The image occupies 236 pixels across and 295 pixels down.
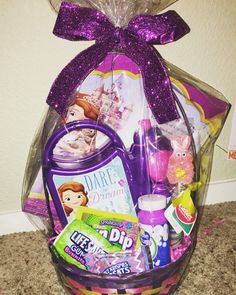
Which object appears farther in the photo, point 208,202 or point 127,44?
point 208,202

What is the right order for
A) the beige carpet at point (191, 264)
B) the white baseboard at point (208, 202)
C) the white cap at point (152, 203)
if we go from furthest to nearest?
1. the white baseboard at point (208, 202)
2. the beige carpet at point (191, 264)
3. the white cap at point (152, 203)

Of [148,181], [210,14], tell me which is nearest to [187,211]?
[148,181]

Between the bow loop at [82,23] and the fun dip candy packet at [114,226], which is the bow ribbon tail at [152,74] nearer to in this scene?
the bow loop at [82,23]

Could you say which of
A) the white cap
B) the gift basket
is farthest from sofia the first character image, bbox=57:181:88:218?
the white cap

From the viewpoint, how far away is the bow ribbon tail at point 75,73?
639 mm

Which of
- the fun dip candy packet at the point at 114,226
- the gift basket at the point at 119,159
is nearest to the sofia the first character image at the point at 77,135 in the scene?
the gift basket at the point at 119,159

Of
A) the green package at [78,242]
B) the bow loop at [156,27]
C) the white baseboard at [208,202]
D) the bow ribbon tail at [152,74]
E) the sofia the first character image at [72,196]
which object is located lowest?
the white baseboard at [208,202]

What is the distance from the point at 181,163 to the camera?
0.66 m

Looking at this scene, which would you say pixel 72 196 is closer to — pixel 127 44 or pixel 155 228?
pixel 155 228

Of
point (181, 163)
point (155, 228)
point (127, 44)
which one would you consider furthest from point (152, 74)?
point (155, 228)

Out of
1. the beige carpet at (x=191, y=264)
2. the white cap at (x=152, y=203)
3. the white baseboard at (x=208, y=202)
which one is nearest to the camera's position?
the white cap at (x=152, y=203)

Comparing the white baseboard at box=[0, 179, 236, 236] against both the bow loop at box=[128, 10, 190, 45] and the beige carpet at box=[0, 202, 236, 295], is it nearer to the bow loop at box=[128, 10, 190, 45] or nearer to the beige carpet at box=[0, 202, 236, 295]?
the beige carpet at box=[0, 202, 236, 295]

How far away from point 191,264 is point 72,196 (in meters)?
0.32

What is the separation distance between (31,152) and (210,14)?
1.71ft
